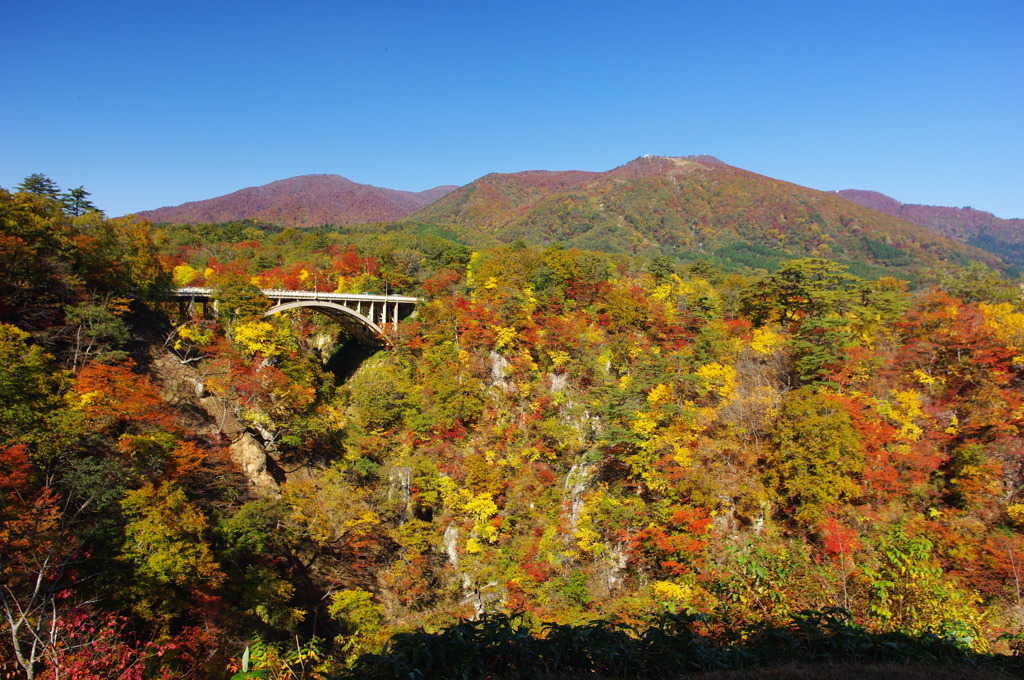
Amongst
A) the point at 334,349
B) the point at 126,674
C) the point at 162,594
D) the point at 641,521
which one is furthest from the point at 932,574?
the point at 334,349

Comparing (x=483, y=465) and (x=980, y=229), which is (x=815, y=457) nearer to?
(x=483, y=465)

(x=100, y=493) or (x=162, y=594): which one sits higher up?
(x=100, y=493)

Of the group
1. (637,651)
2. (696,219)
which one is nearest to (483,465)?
(637,651)

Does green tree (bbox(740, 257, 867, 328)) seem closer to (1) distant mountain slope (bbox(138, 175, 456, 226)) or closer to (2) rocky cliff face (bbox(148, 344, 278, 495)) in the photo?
(2) rocky cliff face (bbox(148, 344, 278, 495))

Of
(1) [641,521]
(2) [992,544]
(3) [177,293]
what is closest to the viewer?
(2) [992,544]

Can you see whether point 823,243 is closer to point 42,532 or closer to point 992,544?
point 992,544

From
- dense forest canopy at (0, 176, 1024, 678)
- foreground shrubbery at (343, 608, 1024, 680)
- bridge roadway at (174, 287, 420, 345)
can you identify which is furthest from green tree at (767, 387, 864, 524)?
bridge roadway at (174, 287, 420, 345)
